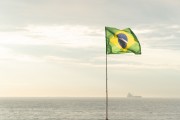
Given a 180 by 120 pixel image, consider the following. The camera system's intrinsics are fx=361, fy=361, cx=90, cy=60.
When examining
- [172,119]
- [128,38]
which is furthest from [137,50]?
[172,119]

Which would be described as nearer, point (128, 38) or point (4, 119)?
point (128, 38)

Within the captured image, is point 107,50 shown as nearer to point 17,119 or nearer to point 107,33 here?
point 107,33

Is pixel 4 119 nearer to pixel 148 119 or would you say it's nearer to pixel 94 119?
pixel 94 119

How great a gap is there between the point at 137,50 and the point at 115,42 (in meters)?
1.73

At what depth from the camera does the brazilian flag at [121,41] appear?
2514 cm

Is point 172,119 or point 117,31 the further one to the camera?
point 172,119

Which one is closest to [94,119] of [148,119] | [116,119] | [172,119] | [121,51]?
[116,119]

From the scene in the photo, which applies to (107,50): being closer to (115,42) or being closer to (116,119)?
(115,42)

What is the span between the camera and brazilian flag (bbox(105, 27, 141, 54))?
2514 centimetres

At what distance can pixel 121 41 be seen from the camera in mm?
25578

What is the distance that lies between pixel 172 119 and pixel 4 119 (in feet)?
194

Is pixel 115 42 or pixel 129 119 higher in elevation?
pixel 115 42

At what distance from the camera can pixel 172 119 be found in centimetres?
12900

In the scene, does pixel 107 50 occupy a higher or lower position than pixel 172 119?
higher
